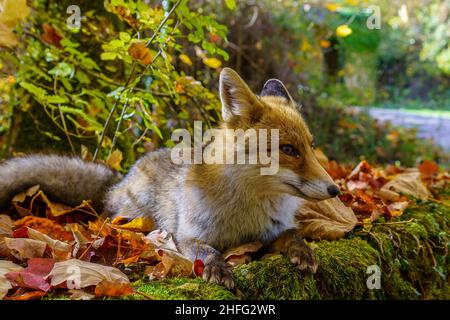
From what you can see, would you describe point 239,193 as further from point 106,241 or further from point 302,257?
point 106,241

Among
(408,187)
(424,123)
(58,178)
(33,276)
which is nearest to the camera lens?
(33,276)

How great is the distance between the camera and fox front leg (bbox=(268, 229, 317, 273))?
265 cm

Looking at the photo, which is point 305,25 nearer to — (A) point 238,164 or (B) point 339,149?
(B) point 339,149

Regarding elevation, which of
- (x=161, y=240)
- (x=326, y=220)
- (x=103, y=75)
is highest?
(x=103, y=75)

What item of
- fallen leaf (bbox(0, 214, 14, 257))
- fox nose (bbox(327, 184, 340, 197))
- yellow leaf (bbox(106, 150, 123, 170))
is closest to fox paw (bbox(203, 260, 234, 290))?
fox nose (bbox(327, 184, 340, 197))

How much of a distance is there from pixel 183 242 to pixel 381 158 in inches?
371

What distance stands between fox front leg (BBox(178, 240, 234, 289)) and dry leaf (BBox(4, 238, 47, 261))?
2.63 ft

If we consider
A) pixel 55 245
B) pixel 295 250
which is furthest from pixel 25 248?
pixel 295 250

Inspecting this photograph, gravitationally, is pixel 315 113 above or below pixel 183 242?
above

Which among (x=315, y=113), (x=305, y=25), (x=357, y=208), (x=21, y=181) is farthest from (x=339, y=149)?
(x=21, y=181)

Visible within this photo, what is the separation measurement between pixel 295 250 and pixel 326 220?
0.77 metres

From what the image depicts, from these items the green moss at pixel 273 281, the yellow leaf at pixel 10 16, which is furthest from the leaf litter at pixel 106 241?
the yellow leaf at pixel 10 16

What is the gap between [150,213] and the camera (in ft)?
12.0

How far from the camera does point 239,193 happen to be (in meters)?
3.06
